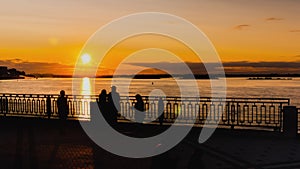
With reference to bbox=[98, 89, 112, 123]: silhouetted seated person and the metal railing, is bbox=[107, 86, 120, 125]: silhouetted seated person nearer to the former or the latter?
bbox=[98, 89, 112, 123]: silhouetted seated person

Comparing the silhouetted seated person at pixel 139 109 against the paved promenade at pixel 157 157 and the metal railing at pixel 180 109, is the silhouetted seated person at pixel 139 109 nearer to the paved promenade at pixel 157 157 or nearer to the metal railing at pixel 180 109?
the paved promenade at pixel 157 157

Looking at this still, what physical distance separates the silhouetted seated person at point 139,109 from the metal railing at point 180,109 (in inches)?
24.5

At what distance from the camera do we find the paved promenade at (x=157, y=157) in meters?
11.0

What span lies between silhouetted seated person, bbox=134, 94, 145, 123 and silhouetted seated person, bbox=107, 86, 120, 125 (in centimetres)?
95

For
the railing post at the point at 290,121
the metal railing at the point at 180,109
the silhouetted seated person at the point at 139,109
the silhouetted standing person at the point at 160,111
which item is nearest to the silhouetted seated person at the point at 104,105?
the silhouetted seated person at the point at 139,109

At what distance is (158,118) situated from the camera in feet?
60.9

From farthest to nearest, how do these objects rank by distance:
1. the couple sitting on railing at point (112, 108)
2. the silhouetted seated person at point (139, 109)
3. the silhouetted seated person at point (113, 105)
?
the silhouetted seated person at point (113, 105) < the couple sitting on railing at point (112, 108) < the silhouetted seated person at point (139, 109)

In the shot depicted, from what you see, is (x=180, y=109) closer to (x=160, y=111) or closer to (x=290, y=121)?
(x=160, y=111)

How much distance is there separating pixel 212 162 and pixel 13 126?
469 inches

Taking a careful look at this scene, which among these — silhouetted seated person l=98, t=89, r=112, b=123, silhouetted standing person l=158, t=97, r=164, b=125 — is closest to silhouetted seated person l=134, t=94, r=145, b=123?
silhouetted standing person l=158, t=97, r=164, b=125

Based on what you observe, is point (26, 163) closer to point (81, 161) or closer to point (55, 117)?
point (81, 161)

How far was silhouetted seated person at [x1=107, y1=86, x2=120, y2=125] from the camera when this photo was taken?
709 inches

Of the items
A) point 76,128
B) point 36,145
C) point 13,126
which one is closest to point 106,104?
point 76,128

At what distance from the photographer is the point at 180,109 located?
18.7m
